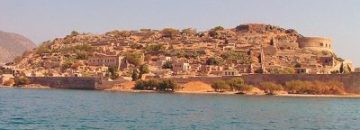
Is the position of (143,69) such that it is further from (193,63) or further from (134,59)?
(193,63)

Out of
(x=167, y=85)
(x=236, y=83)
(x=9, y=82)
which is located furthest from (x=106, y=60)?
(x=236, y=83)

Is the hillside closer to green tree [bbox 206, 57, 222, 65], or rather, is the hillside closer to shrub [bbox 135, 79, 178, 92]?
green tree [bbox 206, 57, 222, 65]

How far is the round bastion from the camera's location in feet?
334

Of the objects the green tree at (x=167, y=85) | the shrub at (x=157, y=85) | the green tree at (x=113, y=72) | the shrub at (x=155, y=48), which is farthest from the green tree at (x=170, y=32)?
the green tree at (x=167, y=85)

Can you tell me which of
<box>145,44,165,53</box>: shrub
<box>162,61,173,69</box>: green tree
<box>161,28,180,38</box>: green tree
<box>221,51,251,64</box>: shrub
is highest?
<box>161,28,180,38</box>: green tree

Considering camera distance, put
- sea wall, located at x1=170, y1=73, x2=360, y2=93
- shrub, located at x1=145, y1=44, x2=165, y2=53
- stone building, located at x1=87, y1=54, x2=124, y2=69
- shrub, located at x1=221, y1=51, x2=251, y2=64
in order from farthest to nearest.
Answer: shrub, located at x1=145, y1=44, x2=165, y2=53
stone building, located at x1=87, y1=54, x2=124, y2=69
shrub, located at x1=221, y1=51, x2=251, y2=64
sea wall, located at x1=170, y1=73, x2=360, y2=93

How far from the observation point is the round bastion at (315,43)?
101875mm

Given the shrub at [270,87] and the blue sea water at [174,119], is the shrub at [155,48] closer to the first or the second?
the shrub at [270,87]

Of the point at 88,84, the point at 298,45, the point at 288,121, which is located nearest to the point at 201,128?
the point at 288,121

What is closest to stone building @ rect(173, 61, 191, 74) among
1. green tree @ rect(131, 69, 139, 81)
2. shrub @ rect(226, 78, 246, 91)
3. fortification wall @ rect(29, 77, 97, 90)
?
green tree @ rect(131, 69, 139, 81)

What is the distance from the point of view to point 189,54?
317 ft

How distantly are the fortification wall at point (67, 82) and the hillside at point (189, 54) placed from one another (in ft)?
11.8

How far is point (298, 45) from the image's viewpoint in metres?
104

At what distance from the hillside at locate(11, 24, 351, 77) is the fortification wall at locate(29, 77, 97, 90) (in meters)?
3.60
